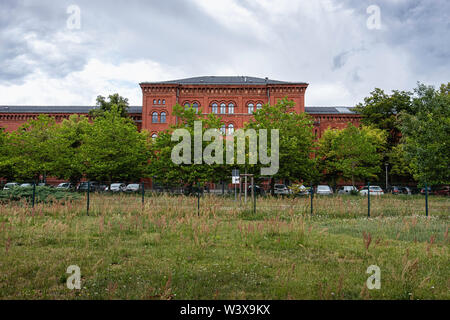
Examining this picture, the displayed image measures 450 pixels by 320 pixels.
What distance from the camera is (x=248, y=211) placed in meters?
13.4

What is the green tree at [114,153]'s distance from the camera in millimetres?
29516

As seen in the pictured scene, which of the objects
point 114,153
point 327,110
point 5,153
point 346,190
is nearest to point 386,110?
point 327,110

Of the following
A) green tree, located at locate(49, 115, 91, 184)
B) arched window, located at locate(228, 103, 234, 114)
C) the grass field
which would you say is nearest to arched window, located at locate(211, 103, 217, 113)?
arched window, located at locate(228, 103, 234, 114)

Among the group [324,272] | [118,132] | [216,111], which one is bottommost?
[324,272]

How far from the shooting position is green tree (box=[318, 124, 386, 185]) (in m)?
34.5

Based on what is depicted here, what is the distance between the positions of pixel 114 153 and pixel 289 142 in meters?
17.1

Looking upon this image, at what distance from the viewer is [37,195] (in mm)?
15031

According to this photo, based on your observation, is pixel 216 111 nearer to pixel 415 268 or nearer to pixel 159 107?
pixel 159 107

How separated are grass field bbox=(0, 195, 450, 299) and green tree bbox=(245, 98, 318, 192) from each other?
1598 cm

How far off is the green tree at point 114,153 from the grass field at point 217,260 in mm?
18405

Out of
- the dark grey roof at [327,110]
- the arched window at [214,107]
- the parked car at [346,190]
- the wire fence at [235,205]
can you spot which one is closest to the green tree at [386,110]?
the dark grey roof at [327,110]

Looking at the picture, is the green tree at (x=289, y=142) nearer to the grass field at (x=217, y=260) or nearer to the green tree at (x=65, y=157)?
the grass field at (x=217, y=260)

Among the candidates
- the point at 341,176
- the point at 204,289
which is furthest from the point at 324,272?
the point at 341,176
